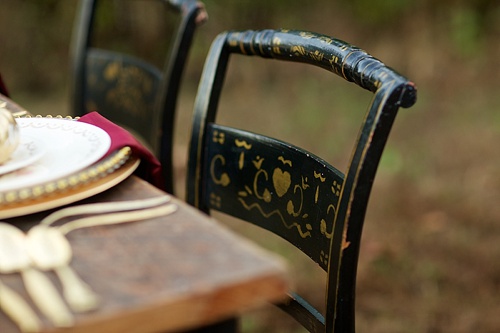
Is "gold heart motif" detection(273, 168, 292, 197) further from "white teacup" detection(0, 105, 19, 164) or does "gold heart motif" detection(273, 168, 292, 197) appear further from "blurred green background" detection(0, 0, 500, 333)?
"blurred green background" detection(0, 0, 500, 333)

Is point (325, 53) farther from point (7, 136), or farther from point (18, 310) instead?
point (18, 310)

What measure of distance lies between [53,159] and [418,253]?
188cm

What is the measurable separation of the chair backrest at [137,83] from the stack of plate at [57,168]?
62 cm

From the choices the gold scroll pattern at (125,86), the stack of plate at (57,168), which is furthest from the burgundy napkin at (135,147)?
the gold scroll pattern at (125,86)

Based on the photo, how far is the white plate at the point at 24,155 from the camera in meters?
0.80

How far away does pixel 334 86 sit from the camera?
14.2ft

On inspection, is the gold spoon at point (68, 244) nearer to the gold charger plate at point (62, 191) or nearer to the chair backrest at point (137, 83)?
the gold charger plate at point (62, 191)

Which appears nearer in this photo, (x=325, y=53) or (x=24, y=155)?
(x=24, y=155)

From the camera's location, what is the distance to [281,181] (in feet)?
3.60

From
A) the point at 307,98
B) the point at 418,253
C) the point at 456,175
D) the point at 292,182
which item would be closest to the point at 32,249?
the point at 292,182

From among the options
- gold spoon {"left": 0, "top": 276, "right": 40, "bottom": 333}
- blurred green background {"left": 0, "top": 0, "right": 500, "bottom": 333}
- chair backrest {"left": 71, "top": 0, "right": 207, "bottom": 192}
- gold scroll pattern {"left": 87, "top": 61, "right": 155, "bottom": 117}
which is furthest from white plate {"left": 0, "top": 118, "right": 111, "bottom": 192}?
blurred green background {"left": 0, "top": 0, "right": 500, "bottom": 333}

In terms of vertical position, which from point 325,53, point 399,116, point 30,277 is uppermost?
point 325,53

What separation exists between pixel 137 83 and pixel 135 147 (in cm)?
89

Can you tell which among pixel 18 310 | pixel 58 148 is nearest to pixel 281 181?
pixel 58 148
